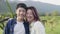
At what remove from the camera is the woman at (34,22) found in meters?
1.64

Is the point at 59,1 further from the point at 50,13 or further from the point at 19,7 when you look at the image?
the point at 19,7

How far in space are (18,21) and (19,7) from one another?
0.56ft

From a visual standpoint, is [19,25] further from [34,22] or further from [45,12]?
[45,12]

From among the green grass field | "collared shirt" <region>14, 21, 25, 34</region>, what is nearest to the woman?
"collared shirt" <region>14, 21, 25, 34</region>

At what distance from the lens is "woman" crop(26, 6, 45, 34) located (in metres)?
1.64

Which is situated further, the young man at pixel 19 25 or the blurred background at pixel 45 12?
the blurred background at pixel 45 12

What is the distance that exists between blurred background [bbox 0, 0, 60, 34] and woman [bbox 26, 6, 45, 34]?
20 centimetres

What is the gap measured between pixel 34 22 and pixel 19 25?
0.60ft

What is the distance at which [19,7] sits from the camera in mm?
1718

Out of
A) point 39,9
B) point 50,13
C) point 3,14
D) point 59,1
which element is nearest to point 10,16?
point 3,14

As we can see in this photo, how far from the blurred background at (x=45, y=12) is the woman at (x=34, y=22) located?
7.9 inches

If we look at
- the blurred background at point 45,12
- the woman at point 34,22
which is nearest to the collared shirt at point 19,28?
the woman at point 34,22

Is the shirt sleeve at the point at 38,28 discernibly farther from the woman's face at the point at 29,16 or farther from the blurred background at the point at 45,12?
the blurred background at the point at 45,12

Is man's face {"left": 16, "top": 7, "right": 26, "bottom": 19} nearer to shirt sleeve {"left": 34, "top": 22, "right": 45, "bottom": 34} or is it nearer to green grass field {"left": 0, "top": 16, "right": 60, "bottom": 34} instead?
shirt sleeve {"left": 34, "top": 22, "right": 45, "bottom": 34}
